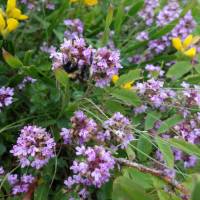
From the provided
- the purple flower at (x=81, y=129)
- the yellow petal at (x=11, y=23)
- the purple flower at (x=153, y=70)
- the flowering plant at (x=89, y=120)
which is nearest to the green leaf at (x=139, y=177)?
the flowering plant at (x=89, y=120)

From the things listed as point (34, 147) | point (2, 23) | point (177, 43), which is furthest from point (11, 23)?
point (177, 43)

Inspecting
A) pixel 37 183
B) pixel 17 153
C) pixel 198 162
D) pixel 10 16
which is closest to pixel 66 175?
pixel 37 183

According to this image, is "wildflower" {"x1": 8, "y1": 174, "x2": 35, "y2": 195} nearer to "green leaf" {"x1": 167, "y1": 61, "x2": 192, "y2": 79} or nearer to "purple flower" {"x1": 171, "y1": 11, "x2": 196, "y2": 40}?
"green leaf" {"x1": 167, "y1": 61, "x2": 192, "y2": 79}

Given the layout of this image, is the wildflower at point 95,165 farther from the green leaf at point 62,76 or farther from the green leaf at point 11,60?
the green leaf at point 11,60

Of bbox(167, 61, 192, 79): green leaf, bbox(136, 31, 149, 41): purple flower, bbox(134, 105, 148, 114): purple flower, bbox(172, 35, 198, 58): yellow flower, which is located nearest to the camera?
bbox(134, 105, 148, 114): purple flower

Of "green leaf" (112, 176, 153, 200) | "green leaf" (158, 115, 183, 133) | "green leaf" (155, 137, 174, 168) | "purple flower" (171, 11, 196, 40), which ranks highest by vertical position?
"green leaf" (112, 176, 153, 200)

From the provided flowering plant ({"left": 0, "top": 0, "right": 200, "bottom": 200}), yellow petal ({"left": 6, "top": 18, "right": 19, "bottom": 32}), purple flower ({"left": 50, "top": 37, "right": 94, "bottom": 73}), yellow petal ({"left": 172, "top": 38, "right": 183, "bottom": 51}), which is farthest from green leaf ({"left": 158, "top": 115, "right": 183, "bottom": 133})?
yellow petal ({"left": 6, "top": 18, "right": 19, "bottom": 32})
